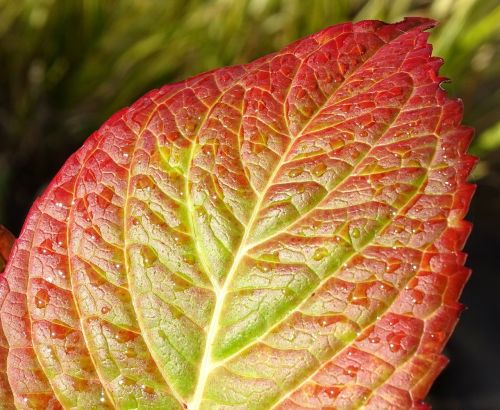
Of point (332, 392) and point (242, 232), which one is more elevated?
point (242, 232)

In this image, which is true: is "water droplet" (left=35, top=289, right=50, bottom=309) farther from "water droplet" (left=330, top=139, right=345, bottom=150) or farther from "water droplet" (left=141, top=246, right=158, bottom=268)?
"water droplet" (left=330, top=139, right=345, bottom=150)

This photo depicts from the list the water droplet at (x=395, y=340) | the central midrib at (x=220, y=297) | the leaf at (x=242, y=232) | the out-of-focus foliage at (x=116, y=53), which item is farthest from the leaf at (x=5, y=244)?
the out-of-focus foliage at (x=116, y=53)

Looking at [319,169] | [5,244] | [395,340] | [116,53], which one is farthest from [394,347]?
[116,53]

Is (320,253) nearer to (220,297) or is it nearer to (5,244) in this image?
(220,297)

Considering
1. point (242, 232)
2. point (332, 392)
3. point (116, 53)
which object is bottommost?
point (332, 392)

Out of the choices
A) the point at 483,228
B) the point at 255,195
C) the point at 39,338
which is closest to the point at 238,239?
the point at 255,195

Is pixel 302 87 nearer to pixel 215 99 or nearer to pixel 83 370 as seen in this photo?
pixel 215 99

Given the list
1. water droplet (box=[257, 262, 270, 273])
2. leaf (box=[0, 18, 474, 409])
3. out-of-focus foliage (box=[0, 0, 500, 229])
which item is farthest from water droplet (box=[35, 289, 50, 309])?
out-of-focus foliage (box=[0, 0, 500, 229])
